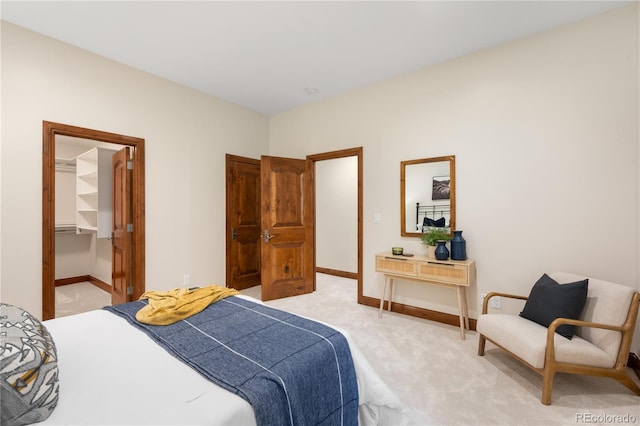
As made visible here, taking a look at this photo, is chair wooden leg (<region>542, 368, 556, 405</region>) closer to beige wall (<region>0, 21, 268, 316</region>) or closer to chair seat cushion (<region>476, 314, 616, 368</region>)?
chair seat cushion (<region>476, 314, 616, 368</region>)

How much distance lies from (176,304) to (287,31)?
2.46 metres

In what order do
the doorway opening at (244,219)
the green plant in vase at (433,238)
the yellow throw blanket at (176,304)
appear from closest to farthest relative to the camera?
1. the yellow throw blanket at (176,304)
2. the green plant in vase at (433,238)
3. the doorway opening at (244,219)

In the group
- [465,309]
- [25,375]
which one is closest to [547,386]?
[465,309]

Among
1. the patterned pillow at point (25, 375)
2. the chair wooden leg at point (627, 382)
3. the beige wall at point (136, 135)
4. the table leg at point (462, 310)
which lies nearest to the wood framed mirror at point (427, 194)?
the table leg at point (462, 310)

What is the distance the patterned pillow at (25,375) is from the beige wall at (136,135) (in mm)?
2070

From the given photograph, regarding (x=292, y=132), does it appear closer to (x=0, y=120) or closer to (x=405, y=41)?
(x=405, y=41)

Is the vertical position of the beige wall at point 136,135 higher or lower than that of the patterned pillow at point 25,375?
higher

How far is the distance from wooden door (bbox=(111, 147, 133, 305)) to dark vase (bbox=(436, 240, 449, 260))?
346cm

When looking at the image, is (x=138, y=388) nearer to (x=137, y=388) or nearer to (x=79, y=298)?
(x=137, y=388)

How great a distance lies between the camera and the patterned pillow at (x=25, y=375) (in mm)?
876

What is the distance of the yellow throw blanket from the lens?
5.44ft

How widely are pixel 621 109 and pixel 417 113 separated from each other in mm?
1720

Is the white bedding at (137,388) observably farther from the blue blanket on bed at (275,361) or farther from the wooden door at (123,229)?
the wooden door at (123,229)

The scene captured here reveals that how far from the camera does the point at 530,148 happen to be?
2734mm
